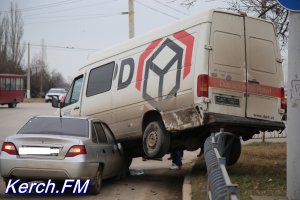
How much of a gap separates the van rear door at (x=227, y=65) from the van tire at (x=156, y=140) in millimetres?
1245

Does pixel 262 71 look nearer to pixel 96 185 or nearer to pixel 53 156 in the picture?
pixel 96 185

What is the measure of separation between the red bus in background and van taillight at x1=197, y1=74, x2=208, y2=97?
1390 inches

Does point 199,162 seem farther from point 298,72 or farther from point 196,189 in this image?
point 298,72

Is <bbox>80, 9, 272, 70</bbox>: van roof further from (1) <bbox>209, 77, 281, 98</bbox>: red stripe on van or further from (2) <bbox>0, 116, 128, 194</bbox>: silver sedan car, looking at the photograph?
(2) <bbox>0, 116, 128, 194</bbox>: silver sedan car

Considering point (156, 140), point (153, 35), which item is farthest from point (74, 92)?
point (156, 140)

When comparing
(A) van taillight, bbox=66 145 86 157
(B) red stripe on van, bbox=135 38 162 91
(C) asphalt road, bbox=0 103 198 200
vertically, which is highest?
(B) red stripe on van, bbox=135 38 162 91

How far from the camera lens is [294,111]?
22.5 ft

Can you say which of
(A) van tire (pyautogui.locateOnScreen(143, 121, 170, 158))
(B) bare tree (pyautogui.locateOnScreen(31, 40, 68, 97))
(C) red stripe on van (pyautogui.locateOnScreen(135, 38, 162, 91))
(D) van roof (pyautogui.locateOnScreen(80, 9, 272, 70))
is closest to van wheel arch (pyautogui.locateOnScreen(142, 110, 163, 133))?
(A) van tire (pyautogui.locateOnScreen(143, 121, 170, 158))

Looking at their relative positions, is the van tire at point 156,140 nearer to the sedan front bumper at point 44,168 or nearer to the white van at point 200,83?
the white van at point 200,83

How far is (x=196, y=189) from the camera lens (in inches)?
348

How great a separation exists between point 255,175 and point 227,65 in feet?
7.16

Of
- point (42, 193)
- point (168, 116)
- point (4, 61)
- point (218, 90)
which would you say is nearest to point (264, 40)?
point (218, 90)

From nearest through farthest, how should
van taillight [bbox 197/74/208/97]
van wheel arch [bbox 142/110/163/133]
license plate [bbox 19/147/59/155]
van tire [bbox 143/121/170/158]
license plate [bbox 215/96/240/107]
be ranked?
license plate [bbox 19/147/59/155] < van taillight [bbox 197/74/208/97] < license plate [bbox 215/96/240/107] < van tire [bbox 143/121/170/158] < van wheel arch [bbox 142/110/163/133]

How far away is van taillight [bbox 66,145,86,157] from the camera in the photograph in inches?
339
